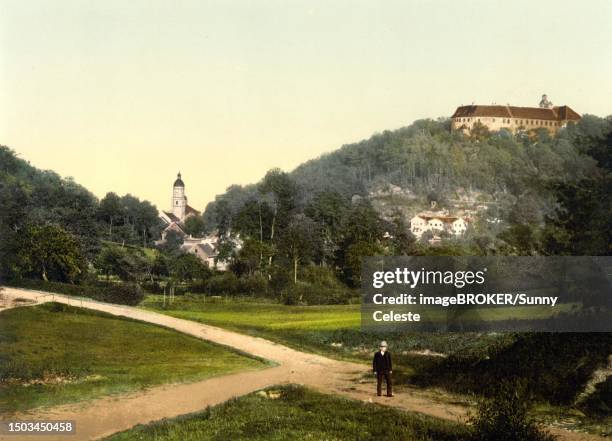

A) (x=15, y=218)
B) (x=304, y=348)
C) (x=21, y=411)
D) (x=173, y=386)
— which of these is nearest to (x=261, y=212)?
(x=304, y=348)

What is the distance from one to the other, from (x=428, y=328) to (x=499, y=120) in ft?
11.8

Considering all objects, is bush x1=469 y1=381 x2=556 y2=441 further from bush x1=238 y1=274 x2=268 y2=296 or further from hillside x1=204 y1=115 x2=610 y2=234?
bush x1=238 y1=274 x2=268 y2=296

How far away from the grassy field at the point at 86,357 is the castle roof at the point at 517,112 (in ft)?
17.4

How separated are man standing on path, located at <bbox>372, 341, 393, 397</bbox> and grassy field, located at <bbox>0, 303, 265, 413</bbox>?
1812 millimetres

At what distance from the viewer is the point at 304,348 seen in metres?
10.2

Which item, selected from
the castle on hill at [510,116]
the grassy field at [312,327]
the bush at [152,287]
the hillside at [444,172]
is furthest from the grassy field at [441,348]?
the castle on hill at [510,116]

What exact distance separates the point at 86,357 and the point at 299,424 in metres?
3.34

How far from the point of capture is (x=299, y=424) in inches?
317

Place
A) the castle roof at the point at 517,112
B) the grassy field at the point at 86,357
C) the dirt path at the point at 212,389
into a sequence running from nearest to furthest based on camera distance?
the dirt path at the point at 212,389, the grassy field at the point at 86,357, the castle roof at the point at 517,112

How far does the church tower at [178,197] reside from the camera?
10266mm

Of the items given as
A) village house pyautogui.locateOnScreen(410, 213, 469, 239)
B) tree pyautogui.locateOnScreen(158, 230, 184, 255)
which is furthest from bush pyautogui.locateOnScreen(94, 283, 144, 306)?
village house pyautogui.locateOnScreen(410, 213, 469, 239)

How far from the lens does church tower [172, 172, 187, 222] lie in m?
10.3

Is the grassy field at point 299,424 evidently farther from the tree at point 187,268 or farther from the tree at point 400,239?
the tree at point 400,239

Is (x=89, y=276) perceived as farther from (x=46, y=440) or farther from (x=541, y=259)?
(x=541, y=259)
